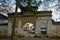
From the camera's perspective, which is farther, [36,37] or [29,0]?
[36,37]

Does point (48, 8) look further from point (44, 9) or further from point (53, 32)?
point (53, 32)

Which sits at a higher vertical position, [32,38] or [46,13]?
[46,13]

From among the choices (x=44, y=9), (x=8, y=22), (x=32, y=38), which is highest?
(x=44, y=9)

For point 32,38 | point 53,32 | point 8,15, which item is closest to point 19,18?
point 8,15

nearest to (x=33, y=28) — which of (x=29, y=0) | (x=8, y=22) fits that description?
(x=8, y=22)

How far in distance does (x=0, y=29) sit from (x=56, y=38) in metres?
3.58

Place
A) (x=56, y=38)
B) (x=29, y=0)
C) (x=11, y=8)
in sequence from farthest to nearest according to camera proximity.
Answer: (x=11, y=8) → (x=56, y=38) → (x=29, y=0)

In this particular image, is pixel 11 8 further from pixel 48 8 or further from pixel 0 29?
pixel 48 8

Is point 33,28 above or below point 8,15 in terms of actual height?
below

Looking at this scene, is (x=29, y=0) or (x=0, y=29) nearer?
(x=29, y=0)

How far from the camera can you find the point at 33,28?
12.6 m

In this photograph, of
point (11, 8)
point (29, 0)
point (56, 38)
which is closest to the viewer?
point (29, 0)

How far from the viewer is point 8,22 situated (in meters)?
12.4

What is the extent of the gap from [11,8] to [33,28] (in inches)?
75.4
